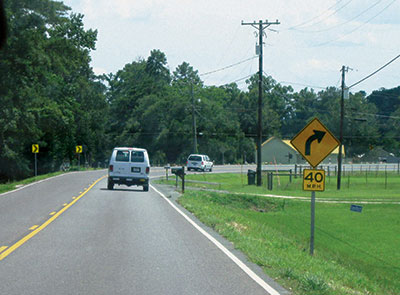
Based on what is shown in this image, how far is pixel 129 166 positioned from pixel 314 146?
57.1 ft

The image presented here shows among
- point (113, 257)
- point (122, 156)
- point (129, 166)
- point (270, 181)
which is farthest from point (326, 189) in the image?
point (113, 257)

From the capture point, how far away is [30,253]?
1077 centimetres

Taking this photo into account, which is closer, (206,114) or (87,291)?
(87,291)

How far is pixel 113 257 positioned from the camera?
10469mm

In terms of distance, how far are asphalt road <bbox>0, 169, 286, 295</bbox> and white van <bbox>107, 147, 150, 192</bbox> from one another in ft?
34.3

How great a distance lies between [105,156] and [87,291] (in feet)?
325

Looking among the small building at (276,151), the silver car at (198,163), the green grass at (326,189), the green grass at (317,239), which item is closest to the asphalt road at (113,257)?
the green grass at (317,239)

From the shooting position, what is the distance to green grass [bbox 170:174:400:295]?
963 cm

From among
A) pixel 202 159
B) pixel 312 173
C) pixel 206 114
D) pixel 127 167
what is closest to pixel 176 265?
pixel 312 173

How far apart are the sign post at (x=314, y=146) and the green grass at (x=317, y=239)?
62.8 inches

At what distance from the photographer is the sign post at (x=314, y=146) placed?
495 inches

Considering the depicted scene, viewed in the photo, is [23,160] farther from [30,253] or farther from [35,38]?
[30,253]

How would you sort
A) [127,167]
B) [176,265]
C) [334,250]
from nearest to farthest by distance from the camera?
[176,265], [334,250], [127,167]

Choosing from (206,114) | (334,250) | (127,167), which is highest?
(206,114)
